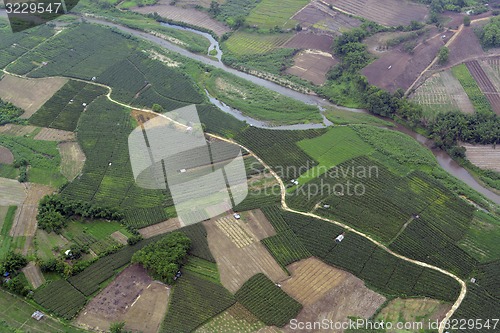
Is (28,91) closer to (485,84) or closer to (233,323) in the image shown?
(233,323)

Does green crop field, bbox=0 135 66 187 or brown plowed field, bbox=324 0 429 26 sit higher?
brown plowed field, bbox=324 0 429 26

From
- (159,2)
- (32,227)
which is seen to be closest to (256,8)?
(159,2)

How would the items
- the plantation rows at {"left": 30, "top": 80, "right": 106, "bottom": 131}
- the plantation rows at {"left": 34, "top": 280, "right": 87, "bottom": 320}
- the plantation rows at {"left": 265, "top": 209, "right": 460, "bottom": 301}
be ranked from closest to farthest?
the plantation rows at {"left": 34, "top": 280, "right": 87, "bottom": 320} → the plantation rows at {"left": 265, "top": 209, "right": 460, "bottom": 301} → the plantation rows at {"left": 30, "top": 80, "right": 106, "bottom": 131}

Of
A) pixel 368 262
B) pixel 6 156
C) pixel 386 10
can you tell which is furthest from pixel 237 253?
pixel 386 10

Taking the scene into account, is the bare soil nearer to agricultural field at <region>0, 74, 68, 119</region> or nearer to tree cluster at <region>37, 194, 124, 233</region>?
tree cluster at <region>37, 194, 124, 233</region>

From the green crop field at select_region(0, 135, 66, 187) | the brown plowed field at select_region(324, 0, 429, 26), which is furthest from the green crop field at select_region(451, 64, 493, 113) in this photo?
the green crop field at select_region(0, 135, 66, 187)

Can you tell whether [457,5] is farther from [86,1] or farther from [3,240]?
[3,240]
